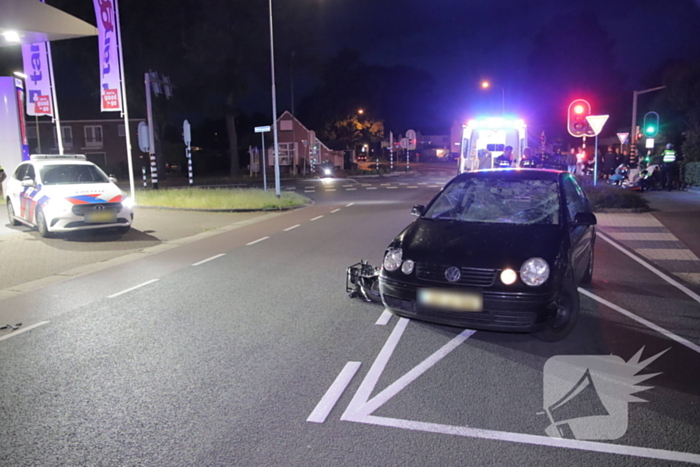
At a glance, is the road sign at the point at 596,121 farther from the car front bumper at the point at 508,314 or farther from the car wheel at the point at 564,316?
the car front bumper at the point at 508,314

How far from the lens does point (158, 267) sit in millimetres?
9625

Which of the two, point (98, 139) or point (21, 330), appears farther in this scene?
point (98, 139)

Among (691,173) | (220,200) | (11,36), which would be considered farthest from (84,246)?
(691,173)

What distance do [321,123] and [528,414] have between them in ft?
254

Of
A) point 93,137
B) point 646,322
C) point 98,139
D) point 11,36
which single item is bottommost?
point 646,322

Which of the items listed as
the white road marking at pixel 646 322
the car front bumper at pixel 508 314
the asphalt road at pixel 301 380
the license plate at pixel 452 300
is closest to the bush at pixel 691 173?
the asphalt road at pixel 301 380

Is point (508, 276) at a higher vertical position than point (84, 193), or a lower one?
lower

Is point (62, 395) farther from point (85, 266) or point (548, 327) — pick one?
point (85, 266)

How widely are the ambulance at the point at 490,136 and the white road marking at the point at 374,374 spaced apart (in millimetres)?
13003

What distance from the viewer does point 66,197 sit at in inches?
476

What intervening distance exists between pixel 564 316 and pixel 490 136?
13.9 metres

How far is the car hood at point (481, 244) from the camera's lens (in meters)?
5.19

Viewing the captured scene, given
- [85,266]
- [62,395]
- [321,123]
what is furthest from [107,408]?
[321,123]

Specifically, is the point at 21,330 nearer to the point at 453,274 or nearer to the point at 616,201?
the point at 453,274
